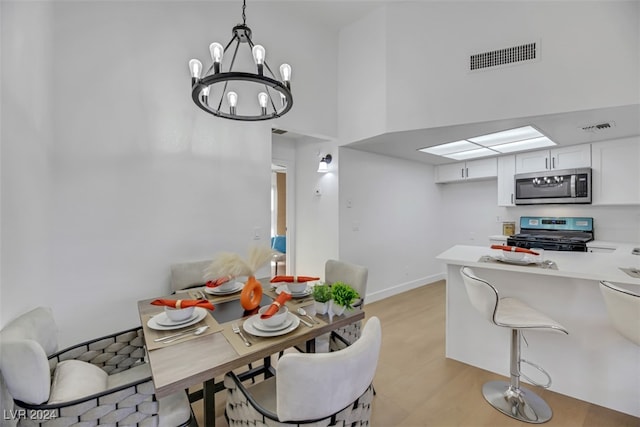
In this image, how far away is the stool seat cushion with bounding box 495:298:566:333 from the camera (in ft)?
5.51

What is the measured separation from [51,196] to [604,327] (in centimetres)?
Answer: 416

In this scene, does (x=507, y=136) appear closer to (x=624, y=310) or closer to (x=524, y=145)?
(x=524, y=145)

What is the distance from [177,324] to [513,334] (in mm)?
2215

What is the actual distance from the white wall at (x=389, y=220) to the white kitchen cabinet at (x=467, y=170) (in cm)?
23

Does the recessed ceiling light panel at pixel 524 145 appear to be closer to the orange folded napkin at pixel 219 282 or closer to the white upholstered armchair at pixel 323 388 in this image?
the white upholstered armchair at pixel 323 388

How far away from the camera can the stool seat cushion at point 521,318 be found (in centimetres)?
168

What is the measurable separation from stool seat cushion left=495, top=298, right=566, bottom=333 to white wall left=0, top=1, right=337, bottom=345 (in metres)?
2.45

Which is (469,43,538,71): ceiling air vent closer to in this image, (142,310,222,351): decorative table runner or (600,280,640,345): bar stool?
(600,280,640,345): bar stool

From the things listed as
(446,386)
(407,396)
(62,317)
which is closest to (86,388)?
(62,317)

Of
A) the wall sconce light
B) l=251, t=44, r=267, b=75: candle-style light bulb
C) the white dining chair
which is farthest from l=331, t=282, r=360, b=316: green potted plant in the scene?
the wall sconce light

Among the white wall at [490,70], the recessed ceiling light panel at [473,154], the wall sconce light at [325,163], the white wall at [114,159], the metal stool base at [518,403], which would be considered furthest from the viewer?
the recessed ceiling light panel at [473,154]

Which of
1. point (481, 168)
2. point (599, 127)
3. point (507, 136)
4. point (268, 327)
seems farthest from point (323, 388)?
point (481, 168)

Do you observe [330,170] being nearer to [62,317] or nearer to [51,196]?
[51,196]

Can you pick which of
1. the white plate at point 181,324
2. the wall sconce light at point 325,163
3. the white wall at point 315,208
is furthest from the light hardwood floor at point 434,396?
the wall sconce light at point 325,163
